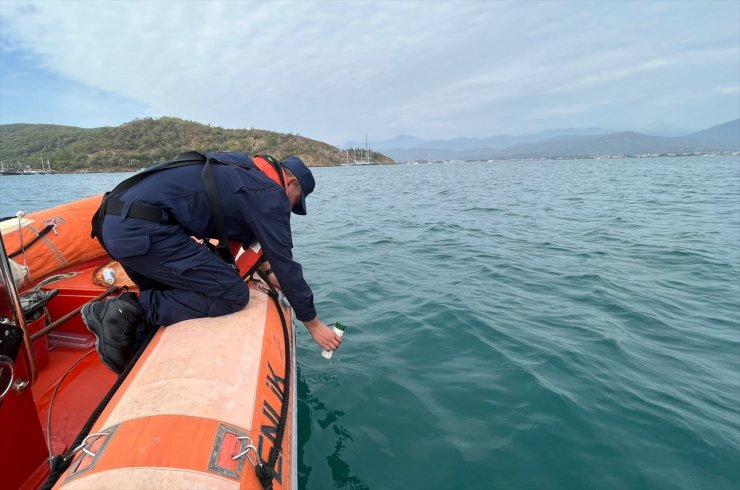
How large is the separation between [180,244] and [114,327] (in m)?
0.68

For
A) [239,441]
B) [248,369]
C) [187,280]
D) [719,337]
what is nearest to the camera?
[239,441]

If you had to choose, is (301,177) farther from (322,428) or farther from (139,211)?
(322,428)

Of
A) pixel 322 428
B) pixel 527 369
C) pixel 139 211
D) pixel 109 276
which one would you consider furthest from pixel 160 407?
pixel 527 369

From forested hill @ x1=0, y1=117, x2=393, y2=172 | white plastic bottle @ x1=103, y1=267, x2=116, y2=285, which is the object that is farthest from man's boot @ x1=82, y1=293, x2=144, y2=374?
forested hill @ x1=0, y1=117, x2=393, y2=172

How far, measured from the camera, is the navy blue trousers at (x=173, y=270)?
230cm

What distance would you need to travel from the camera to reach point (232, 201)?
8.06ft

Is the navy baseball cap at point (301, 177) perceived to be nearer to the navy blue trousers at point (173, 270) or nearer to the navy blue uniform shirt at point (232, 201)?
the navy blue uniform shirt at point (232, 201)

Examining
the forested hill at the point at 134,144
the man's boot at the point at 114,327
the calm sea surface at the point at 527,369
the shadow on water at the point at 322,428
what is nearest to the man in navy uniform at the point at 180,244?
the man's boot at the point at 114,327

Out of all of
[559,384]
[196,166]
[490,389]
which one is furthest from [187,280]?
[559,384]

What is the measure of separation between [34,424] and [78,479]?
1069 mm

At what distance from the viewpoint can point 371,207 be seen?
678 inches

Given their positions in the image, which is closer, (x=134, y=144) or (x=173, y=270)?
(x=173, y=270)

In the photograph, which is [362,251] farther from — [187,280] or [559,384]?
[187,280]

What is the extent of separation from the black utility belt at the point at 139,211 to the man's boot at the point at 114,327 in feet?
1.98
